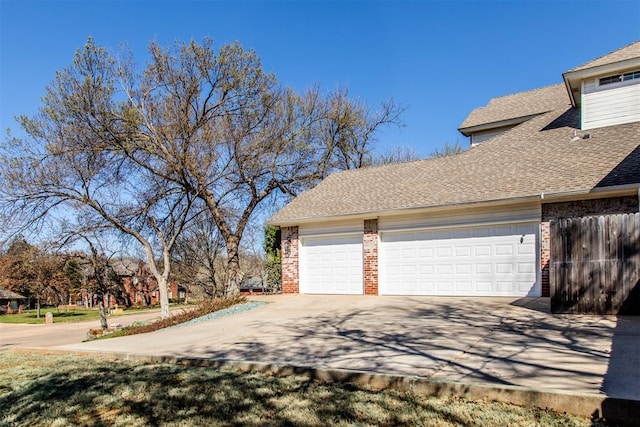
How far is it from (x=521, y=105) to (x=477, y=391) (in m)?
17.0

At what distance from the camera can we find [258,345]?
7.45m

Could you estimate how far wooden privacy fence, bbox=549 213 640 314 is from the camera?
796 centimetres

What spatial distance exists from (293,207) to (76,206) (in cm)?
789

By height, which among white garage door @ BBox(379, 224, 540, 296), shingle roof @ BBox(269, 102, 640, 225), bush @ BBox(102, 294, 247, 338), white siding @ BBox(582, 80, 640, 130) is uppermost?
white siding @ BBox(582, 80, 640, 130)

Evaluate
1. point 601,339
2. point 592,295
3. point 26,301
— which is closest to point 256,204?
point 592,295

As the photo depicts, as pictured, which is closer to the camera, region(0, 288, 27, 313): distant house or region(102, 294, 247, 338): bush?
region(102, 294, 247, 338): bush

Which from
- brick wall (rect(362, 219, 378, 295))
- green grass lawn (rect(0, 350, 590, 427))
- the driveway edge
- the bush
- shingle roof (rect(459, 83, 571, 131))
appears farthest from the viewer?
shingle roof (rect(459, 83, 571, 131))

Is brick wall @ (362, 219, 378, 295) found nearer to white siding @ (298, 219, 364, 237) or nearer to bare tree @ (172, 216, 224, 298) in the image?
white siding @ (298, 219, 364, 237)

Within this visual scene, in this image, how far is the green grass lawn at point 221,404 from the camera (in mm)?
3832

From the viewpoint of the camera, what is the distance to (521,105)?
18.5 meters

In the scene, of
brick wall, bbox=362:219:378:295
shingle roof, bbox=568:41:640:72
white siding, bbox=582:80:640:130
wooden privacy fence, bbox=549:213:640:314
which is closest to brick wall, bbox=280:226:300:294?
brick wall, bbox=362:219:378:295

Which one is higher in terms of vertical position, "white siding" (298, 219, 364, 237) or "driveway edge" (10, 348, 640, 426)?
"white siding" (298, 219, 364, 237)

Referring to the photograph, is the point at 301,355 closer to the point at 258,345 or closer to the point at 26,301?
the point at 258,345

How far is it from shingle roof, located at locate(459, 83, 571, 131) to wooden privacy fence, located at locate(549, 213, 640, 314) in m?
10.2
